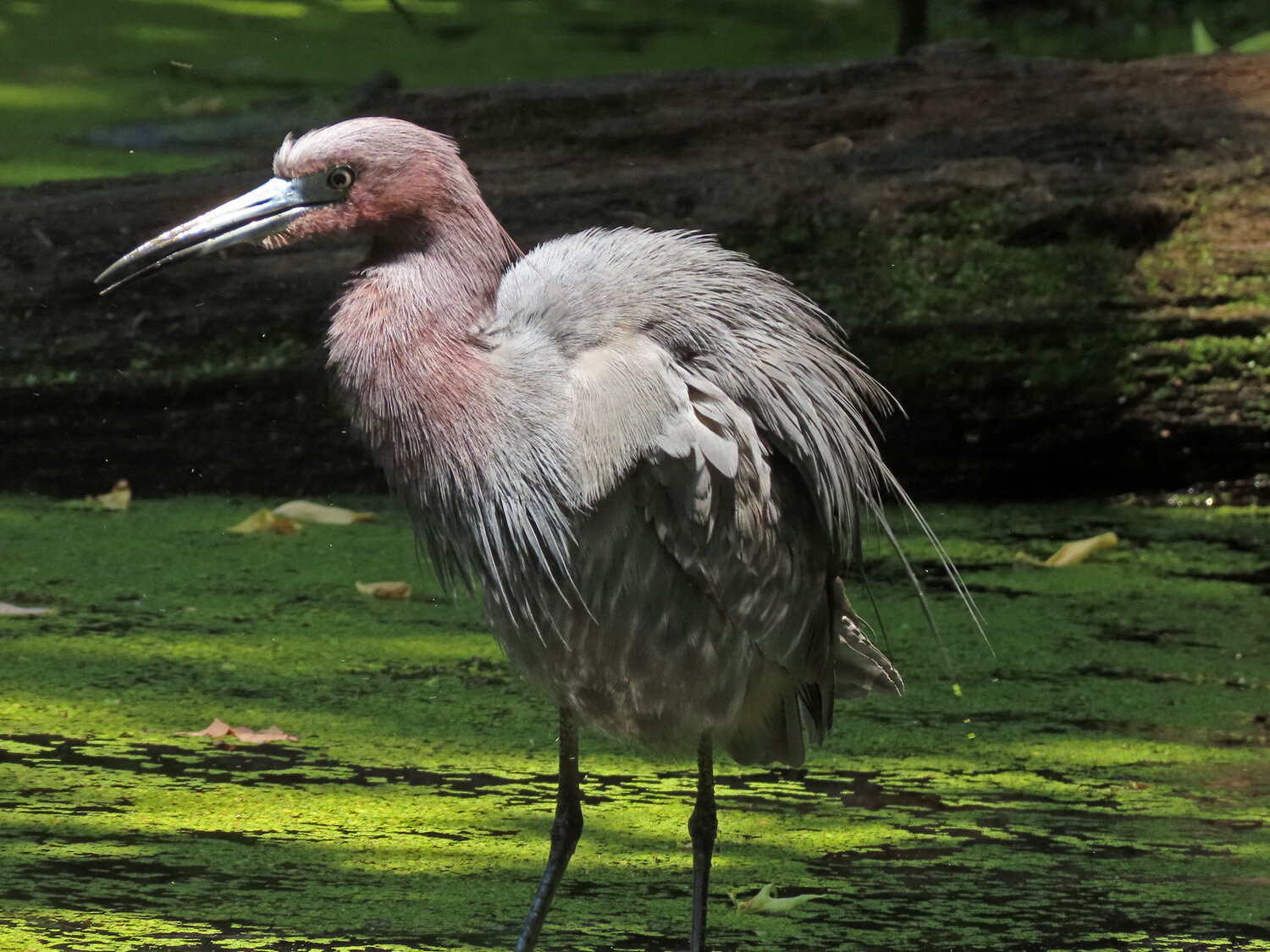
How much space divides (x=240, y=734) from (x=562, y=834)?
0.98 m

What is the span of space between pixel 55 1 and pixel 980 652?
9244mm

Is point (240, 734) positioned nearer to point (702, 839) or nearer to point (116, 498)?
point (702, 839)

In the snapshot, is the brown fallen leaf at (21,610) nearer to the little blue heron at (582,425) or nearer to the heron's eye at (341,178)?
the little blue heron at (582,425)

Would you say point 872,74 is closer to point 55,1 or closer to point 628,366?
point 628,366

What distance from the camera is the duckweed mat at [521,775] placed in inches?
102

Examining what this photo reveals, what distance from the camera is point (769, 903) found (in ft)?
8.81

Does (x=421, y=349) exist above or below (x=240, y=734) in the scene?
above

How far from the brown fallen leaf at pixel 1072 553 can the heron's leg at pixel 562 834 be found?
89.6 inches

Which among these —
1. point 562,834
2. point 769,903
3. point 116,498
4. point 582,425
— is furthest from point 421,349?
point 116,498

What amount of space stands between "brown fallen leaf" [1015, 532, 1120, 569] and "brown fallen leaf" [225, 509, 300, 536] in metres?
2.01

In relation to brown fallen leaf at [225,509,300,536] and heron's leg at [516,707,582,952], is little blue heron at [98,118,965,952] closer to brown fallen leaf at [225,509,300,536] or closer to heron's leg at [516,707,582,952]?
heron's leg at [516,707,582,952]

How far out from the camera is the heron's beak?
98.5 inches

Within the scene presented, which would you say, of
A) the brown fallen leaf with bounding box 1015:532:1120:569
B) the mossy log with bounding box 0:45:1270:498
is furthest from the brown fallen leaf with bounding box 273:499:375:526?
the brown fallen leaf with bounding box 1015:532:1120:569

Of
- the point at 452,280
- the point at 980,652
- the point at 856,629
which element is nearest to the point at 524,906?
the point at 856,629
